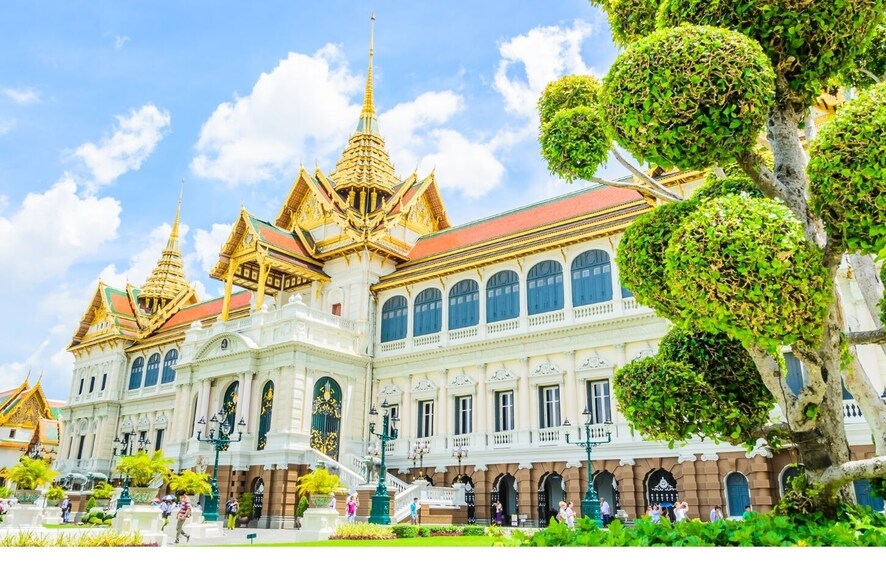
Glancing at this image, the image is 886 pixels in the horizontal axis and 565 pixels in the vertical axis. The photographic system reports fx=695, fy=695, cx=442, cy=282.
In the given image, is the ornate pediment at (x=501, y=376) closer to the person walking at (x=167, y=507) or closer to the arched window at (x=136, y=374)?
the person walking at (x=167, y=507)

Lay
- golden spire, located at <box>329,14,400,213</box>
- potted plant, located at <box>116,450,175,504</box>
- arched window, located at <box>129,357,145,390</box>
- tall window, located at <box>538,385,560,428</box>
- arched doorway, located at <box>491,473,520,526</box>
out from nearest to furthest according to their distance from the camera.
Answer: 1. potted plant, located at <box>116,450,175,504</box>
2. tall window, located at <box>538,385,560,428</box>
3. arched doorway, located at <box>491,473,520,526</box>
4. golden spire, located at <box>329,14,400,213</box>
5. arched window, located at <box>129,357,145,390</box>

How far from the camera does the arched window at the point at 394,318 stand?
30375mm

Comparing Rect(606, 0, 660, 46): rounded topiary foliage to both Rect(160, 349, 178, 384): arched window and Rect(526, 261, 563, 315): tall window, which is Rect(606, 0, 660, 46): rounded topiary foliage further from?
Rect(160, 349, 178, 384): arched window

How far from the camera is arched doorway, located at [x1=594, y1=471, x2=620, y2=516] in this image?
80.7 ft

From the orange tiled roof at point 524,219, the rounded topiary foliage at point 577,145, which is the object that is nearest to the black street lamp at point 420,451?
the orange tiled roof at point 524,219

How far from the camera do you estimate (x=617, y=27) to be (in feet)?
39.8

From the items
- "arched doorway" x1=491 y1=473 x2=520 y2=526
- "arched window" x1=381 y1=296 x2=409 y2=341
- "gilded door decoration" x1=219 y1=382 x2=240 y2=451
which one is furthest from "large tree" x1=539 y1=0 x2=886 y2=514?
"gilded door decoration" x1=219 y1=382 x2=240 y2=451

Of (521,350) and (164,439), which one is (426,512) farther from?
(164,439)

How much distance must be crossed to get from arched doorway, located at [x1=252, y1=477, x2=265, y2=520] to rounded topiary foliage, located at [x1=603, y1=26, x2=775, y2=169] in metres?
22.9

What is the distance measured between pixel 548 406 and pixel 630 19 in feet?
53.5

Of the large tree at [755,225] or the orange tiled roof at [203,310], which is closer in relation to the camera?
the large tree at [755,225]

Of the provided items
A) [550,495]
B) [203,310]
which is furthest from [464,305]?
[203,310]

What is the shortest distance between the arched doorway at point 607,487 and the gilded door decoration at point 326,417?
10.4 meters

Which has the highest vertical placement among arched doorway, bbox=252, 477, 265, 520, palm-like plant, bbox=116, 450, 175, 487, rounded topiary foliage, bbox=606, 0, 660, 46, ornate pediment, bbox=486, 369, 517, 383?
rounded topiary foliage, bbox=606, 0, 660, 46
